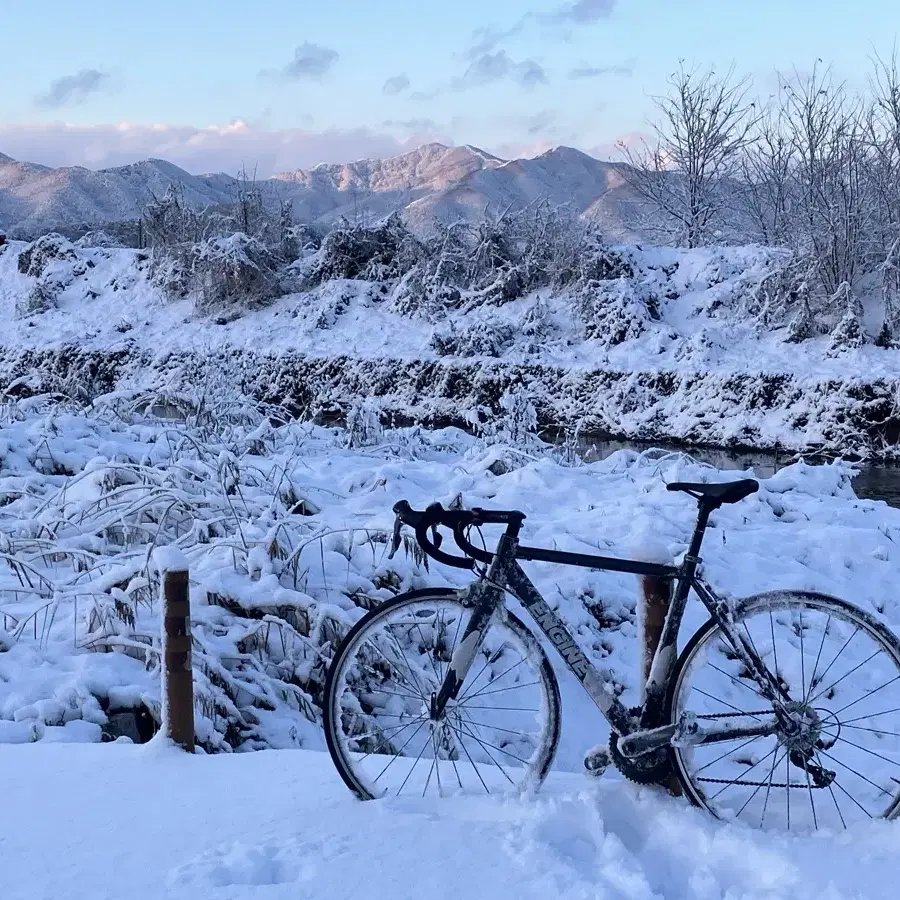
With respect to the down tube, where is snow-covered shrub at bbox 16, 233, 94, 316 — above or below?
above

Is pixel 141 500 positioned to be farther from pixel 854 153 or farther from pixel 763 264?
pixel 854 153

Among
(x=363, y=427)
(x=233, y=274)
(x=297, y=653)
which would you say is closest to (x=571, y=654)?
(x=297, y=653)

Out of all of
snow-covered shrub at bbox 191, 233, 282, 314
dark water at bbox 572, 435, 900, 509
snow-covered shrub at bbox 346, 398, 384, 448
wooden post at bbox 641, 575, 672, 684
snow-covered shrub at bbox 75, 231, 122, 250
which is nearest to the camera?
wooden post at bbox 641, 575, 672, 684

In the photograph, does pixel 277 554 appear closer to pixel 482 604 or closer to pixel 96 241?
pixel 482 604

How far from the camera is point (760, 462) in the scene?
36.1 ft

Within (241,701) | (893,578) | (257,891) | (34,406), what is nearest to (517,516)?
(257,891)

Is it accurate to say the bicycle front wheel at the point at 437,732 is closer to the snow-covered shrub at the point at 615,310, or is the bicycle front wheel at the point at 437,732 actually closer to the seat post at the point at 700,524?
the seat post at the point at 700,524

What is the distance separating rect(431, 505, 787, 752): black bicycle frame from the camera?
244 centimetres

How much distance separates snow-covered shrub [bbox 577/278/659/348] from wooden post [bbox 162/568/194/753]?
40.3 ft

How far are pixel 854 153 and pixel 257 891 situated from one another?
15.5m

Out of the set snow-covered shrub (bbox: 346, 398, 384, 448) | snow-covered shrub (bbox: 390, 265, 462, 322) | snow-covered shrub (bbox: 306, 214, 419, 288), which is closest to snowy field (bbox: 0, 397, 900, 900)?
snow-covered shrub (bbox: 346, 398, 384, 448)

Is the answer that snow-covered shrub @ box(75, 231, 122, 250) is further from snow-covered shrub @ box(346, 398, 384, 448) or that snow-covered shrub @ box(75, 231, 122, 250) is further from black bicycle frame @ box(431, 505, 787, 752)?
black bicycle frame @ box(431, 505, 787, 752)

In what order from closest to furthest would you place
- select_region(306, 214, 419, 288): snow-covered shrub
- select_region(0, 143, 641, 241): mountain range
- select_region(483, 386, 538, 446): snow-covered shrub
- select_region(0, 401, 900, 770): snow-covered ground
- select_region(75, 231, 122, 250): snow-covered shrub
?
select_region(0, 401, 900, 770): snow-covered ground → select_region(483, 386, 538, 446): snow-covered shrub → select_region(306, 214, 419, 288): snow-covered shrub → select_region(75, 231, 122, 250): snow-covered shrub → select_region(0, 143, 641, 241): mountain range

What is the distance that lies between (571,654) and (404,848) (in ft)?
2.26
